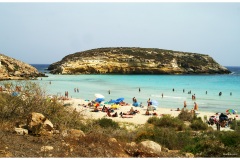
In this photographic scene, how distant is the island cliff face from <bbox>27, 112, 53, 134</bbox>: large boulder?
85684 millimetres

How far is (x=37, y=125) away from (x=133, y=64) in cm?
9127

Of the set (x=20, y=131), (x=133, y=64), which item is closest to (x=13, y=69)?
(x=133, y=64)

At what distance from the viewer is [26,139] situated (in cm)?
758

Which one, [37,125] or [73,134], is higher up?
[37,125]

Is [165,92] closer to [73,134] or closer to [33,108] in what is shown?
[33,108]

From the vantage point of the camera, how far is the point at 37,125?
26.8 ft

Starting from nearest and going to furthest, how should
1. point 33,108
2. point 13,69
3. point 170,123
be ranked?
point 33,108, point 170,123, point 13,69

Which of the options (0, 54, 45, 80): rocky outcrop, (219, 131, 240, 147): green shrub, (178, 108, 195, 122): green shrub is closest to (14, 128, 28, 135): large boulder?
(219, 131, 240, 147): green shrub

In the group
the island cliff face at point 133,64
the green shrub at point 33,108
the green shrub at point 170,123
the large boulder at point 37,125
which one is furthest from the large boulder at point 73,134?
the island cliff face at point 133,64

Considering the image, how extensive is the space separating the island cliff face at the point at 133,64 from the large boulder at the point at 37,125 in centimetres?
8568

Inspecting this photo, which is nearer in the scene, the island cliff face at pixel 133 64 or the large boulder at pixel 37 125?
the large boulder at pixel 37 125

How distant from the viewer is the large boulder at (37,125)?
814cm

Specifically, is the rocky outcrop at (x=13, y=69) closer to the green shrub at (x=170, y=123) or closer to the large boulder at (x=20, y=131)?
the green shrub at (x=170, y=123)

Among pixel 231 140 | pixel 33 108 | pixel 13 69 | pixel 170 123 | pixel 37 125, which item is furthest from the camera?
pixel 13 69
